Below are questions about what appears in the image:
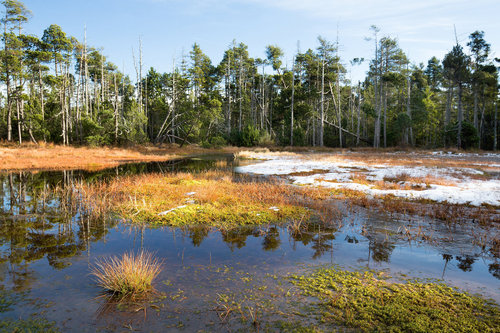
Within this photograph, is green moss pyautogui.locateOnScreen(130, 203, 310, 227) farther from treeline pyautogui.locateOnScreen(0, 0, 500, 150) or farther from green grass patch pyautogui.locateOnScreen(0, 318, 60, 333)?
treeline pyautogui.locateOnScreen(0, 0, 500, 150)

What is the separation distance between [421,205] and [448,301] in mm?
7093

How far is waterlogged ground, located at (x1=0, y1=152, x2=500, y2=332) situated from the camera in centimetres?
387

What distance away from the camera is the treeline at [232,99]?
1458 inches

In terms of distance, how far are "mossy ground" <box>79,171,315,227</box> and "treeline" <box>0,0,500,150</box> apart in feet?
97.1

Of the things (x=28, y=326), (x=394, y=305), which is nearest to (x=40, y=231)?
(x=28, y=326)

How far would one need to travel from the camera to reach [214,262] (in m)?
5.65

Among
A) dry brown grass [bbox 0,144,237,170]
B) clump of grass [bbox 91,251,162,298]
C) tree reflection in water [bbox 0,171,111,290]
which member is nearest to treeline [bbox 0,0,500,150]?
dry brown grass [bbox 0,144,237,170]

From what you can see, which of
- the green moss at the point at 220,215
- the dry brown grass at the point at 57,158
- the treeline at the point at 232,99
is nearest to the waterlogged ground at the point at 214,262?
Answer: the green moss at the point at 220,215

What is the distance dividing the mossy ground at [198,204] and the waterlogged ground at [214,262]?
62 centimetres

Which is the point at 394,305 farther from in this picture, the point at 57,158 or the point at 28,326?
the point at 57,158

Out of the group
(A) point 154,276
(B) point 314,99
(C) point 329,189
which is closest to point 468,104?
(B) point 314,99

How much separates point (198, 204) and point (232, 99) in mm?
54995

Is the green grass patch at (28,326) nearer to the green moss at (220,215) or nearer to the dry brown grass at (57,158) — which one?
the green moss at (220,215)

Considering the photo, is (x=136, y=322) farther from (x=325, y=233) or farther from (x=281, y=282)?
(x=325, y=233)
